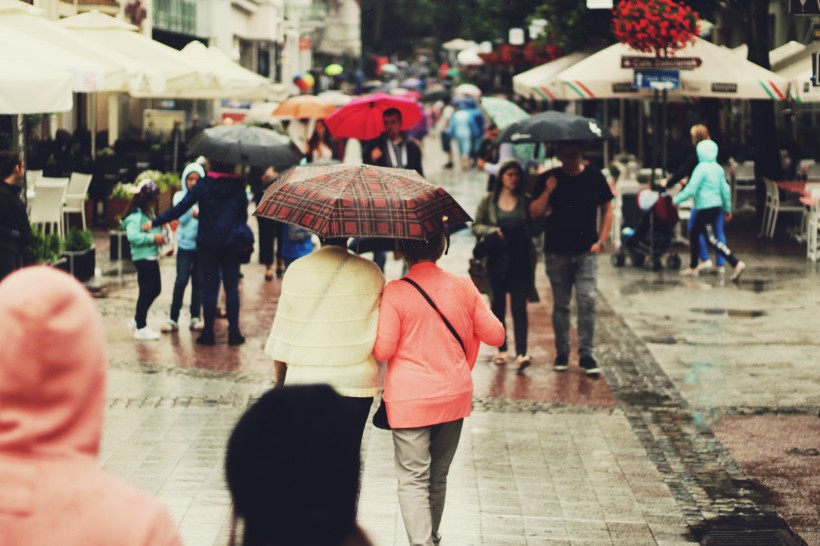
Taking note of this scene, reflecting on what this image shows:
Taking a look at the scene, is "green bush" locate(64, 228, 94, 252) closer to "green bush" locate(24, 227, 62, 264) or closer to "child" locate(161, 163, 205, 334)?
"green bush" locate(24, 227, 62, 264)

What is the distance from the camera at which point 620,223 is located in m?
20.2

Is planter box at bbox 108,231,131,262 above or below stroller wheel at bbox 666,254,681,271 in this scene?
above

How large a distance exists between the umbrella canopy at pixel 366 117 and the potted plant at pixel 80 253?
3548mm

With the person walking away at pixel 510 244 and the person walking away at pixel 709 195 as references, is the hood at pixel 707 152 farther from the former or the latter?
the person walking away at pixel 510 244

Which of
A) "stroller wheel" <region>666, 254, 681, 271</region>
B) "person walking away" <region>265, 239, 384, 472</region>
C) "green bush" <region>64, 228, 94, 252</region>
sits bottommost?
"stroller wheel" <region>666, 254, 681, 271</region>

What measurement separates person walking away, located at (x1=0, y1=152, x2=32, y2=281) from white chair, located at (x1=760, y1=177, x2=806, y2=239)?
12343 mm

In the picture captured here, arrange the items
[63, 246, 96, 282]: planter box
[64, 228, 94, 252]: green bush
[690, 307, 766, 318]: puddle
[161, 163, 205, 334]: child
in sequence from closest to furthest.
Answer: [161, 163, 205, 334]: child
[690, 307, 766, 318]: puddle
[63, 246, 96, 282]: planter box
[64, 228, 94, 252]: green bush

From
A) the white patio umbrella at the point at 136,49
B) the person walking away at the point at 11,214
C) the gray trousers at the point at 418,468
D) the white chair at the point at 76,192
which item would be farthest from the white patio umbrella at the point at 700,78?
the gray trousers at the point at 418,468

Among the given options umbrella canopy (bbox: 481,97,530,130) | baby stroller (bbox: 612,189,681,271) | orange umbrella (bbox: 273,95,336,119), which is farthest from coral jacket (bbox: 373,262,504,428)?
orange umbrella (bbox: 273,95,336,119)

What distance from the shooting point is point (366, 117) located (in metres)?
13.6

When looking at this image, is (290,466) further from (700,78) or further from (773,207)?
(773,207)

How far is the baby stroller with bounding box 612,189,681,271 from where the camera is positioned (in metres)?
17.0

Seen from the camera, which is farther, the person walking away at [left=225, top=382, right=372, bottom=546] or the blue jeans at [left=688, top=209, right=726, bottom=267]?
the blue jeans at [left=688, top=209, right=726, bottom=267]

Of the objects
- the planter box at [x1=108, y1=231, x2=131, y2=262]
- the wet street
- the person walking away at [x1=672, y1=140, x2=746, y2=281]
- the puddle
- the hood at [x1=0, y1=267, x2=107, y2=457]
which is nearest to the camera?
the hood at [x1=0, y1=267, x2=107, y2=457]
